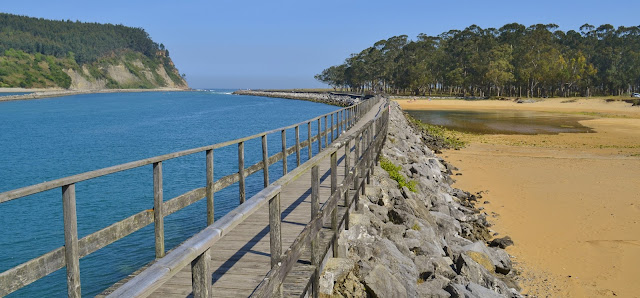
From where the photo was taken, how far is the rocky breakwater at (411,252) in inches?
231

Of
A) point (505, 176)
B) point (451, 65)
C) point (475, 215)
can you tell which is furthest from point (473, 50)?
point (475, 215)

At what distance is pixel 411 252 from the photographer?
8.12 metres

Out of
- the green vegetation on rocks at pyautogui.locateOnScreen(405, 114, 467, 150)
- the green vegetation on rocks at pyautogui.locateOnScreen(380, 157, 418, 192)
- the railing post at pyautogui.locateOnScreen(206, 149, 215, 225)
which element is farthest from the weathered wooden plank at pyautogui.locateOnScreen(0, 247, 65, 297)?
the green vegetation on rocks at pyautogui.locateOnScreen(405, 114, 467, 150)

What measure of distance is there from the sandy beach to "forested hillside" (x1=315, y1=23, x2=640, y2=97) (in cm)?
6311

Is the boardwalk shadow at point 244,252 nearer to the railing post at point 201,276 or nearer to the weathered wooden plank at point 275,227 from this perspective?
the weathered wooden plank at point 275,227

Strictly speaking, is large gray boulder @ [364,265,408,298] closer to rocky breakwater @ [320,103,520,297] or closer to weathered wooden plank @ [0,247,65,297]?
rocky breakwater @ [320,103,520,297]

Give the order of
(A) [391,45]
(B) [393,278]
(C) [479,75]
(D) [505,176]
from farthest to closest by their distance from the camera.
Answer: (A) [391,45] < (C) [479,75] < (D) [505,176] < (B) [393,278]

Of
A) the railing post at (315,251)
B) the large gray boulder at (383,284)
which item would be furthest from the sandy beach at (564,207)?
the railing post at (315,251)

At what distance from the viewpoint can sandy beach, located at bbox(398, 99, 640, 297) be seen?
967 centimetres

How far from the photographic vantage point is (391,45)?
116500 mm

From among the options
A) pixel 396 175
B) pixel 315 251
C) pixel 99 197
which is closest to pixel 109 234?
pixel 315 251

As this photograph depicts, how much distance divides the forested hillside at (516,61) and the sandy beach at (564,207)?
63.1m

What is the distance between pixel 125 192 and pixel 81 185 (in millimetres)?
2361

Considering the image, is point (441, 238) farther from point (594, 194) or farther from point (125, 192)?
point (125, 192)
